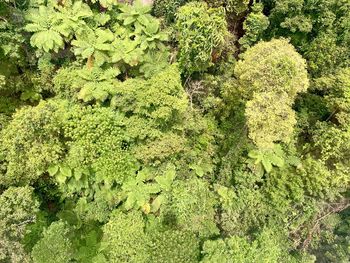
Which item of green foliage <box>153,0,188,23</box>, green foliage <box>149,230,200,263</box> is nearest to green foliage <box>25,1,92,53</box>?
green foliage <box>153,0,188,23</box>

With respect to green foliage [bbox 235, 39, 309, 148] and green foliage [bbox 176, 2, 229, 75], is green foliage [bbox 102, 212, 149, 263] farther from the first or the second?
green foliage [bbox 176, 2, 229, 75]

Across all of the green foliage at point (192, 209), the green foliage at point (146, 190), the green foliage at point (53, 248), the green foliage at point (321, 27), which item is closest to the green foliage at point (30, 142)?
the green foliage at point (53, 248)

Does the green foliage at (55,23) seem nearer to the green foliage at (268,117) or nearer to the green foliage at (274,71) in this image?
the green foliage at (274,71)

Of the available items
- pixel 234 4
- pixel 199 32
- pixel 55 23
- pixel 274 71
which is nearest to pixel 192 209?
pixel 274 71

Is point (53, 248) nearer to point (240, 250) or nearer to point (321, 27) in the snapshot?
point (240, 250)

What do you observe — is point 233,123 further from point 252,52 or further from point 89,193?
point 89,193

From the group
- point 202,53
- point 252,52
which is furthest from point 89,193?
point 252,52

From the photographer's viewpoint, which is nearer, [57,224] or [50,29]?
[57,224]
